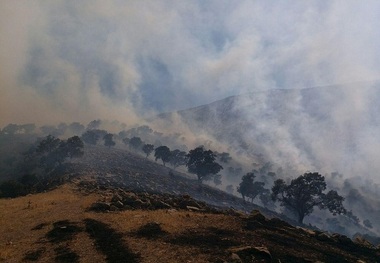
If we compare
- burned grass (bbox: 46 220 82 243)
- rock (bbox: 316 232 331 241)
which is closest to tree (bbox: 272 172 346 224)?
rock (bbox: 316 232 331 241)

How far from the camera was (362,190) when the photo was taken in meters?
Answer: 188

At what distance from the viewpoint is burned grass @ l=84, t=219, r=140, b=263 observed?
645 inches

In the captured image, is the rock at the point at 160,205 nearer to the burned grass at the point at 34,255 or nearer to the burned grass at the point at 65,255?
the burned grass at the point at 65,255

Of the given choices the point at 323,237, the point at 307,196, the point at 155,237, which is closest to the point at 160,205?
the point at 155,237

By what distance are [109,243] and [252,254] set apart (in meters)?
9.21

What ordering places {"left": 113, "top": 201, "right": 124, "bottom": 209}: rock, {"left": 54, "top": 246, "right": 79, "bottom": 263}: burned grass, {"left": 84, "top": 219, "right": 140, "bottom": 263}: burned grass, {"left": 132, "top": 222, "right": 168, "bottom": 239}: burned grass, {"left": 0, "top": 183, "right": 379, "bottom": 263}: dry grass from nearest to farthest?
{"left": 84, "top": 219, "right": 140, "bottom": 263}: burned grass, {"left": 54, "top": 246, "right": 79, "bottom": 263}: burned grass, {"left": 0, "top": 183, "right": 379, "bottom": 263}: dry grass, {"left": 132, "top": 222, "right": 168, "bottom": 239}: burned grass, {"left": 113, "top": 201, "right": 124, "bottom": 209}: rock

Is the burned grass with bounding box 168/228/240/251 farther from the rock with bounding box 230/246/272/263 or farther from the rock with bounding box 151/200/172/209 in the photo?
the rock with bounding box 151/200/172/209

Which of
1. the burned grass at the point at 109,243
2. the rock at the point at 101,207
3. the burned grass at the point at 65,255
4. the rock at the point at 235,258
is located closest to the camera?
the rock at the point at 235,258

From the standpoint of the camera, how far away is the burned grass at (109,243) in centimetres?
1639

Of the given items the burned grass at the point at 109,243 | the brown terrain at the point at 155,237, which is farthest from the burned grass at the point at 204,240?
the burned grass at the point at 109,243

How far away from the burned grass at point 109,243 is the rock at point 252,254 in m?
5.45

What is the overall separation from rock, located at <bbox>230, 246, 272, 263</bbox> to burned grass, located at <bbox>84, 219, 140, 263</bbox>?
5452 mm

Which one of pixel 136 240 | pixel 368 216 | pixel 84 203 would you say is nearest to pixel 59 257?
pixel 136 240

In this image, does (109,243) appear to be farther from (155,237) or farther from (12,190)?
(12,190)
